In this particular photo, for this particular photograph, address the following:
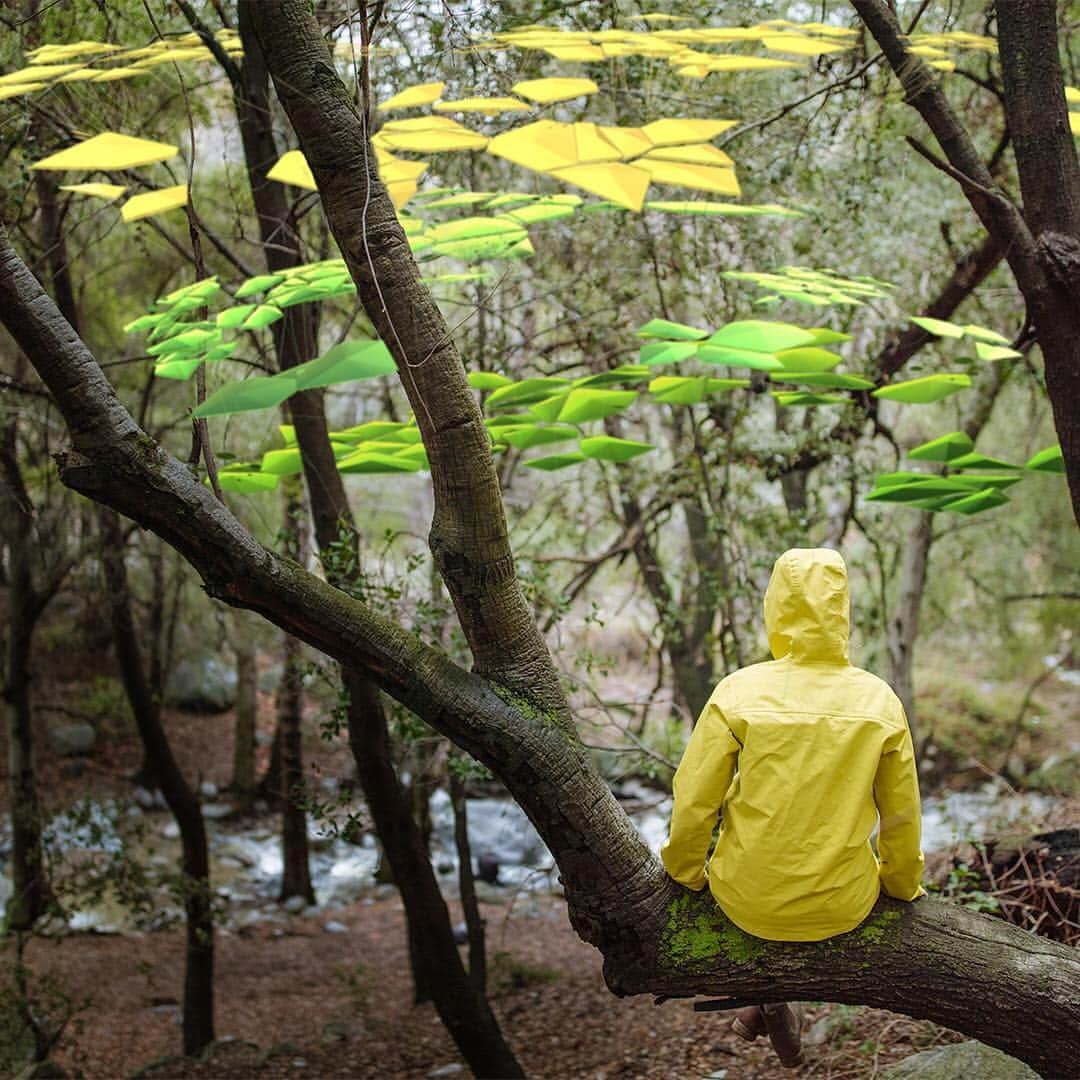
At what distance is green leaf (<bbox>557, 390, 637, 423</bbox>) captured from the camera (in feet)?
14.3

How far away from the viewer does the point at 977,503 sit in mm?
4477

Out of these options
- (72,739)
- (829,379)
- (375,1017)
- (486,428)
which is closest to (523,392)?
(829,379)

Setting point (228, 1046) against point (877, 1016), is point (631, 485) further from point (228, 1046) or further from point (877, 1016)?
point (228, 1046)

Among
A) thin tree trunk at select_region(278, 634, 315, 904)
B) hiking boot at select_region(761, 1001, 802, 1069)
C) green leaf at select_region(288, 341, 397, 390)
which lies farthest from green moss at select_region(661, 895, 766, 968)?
thin tree trunk at select_region(278, 634, 315, 904)

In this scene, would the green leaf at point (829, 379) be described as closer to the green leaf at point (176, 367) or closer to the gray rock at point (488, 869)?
the green leaf at point (176, 367)

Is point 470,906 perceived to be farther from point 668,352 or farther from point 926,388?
point 926,388

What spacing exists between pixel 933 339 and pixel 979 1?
6.14 ft

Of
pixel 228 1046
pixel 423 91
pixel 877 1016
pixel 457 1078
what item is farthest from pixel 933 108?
pixel 228 1046

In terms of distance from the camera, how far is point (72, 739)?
12750 millimetres

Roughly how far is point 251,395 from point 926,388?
2763mm

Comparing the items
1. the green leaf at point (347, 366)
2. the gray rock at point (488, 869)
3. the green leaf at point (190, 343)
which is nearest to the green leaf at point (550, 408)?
the green leaf at point (347, 366)

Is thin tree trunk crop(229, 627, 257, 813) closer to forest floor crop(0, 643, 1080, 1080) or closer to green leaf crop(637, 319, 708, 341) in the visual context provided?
forest floor crop(0, 643, 1080, 1080)

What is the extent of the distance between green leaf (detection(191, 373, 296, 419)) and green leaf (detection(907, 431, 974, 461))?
2.62 metres

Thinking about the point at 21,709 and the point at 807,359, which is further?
the point at 21,709
